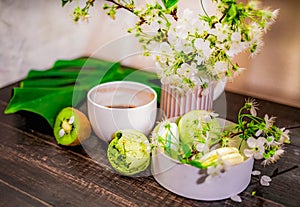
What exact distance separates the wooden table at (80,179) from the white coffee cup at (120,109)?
67mm

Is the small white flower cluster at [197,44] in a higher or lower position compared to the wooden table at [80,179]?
higher

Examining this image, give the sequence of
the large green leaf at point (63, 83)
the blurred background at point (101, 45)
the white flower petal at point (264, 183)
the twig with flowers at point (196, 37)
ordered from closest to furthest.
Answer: the twig with flowers at point (196, 37), the white flower petal at point (264, 183), the large green leaf at point (63, 83), the blurred background at point (101, 45)

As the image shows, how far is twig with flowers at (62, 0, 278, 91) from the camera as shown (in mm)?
694

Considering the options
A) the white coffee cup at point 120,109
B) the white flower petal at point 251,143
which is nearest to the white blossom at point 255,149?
the white flower petal at point 251,143

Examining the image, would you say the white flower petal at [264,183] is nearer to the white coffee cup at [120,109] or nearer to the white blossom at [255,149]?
the white blossom at [255,149]

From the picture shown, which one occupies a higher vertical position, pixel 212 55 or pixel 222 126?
pixel 212 55

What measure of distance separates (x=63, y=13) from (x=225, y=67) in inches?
31.0

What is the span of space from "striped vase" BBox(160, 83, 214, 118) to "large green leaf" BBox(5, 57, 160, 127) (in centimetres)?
11

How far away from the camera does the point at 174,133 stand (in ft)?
2.63

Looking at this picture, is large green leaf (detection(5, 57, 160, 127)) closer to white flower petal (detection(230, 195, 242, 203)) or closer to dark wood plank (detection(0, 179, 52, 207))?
dark wood plank (detection(0, 179, 52, 207))

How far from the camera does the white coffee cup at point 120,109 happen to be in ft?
2.81

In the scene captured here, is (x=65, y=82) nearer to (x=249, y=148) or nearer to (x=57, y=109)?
(x=57, y=109)

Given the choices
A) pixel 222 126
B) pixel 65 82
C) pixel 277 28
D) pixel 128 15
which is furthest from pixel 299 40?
pixel 65 82

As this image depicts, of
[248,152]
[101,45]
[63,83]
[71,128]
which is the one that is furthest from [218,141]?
[101,45]
